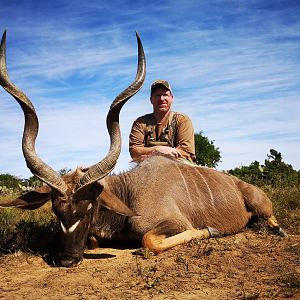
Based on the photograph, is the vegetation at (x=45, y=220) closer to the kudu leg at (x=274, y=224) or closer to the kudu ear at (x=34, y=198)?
the kudu leg at (x=274, y=224)

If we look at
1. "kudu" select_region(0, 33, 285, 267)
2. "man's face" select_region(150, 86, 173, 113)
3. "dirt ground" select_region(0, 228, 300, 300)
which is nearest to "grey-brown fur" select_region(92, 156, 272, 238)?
"kudu" select_region(0, 33, 285, 267)

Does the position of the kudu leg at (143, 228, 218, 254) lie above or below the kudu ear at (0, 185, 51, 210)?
below

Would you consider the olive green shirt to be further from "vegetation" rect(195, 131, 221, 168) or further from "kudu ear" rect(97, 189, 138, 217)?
"vegetation" rect(195, 131, 221, 168)

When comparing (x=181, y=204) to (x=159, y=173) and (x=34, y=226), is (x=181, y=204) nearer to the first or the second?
(x=159, y=173)

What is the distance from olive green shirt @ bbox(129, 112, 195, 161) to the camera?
5746mm

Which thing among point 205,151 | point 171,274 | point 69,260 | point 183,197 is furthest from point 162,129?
point 205,151

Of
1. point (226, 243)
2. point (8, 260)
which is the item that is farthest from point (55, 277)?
point (226, 243)

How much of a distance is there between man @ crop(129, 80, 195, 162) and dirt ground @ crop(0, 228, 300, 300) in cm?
180

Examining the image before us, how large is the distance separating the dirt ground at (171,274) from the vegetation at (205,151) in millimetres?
15343

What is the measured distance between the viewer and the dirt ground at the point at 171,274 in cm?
287

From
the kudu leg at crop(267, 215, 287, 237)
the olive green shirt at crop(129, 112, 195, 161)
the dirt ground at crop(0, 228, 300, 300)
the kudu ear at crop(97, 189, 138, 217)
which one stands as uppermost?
the olive green shirt at crop(129, 112, 195, 161)

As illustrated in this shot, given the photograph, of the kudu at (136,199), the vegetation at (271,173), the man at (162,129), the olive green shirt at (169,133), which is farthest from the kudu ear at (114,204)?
the vegetation at (271,173)

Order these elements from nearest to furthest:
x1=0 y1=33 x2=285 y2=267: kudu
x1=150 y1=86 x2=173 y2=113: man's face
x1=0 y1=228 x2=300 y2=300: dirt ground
Result: 1. x1=0 y1=228 x2=300 y2=300: dirt ground
2. x1=0 y1=33 x2=285 y2=267: kudu
3. x1=150 y1=86 x2=173 y2=113: man's face

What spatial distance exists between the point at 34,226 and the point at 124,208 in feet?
4.03
